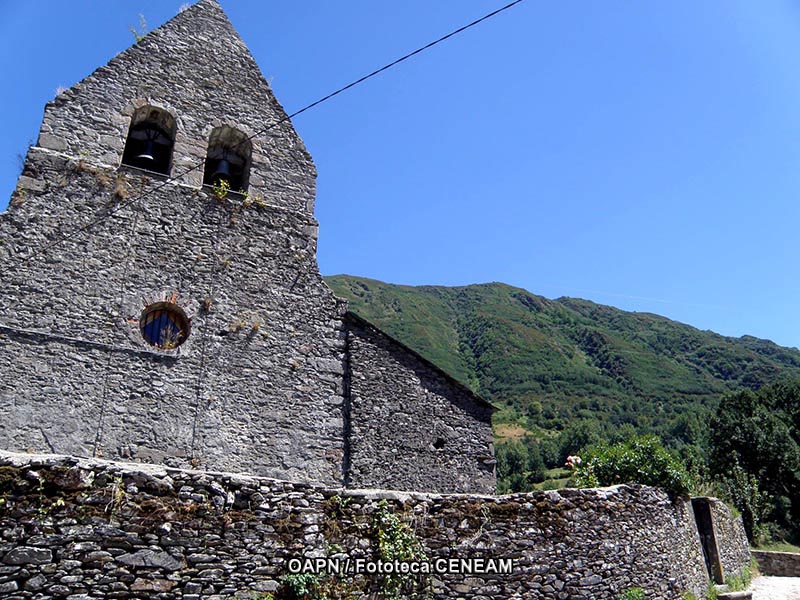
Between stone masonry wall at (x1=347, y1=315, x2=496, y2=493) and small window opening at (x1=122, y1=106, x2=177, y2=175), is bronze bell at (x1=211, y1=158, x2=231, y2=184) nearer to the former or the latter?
small window opening at (x1=122, y1=106, x2=177, y2=175)

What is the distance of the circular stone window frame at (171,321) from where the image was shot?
11.9 m

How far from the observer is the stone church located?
11.1m

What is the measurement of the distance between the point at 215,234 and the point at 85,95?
3.96 metres

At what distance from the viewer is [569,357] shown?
113938mm

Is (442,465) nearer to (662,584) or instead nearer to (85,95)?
(662,584)

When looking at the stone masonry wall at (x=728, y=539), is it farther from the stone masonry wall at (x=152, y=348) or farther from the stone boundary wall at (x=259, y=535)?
the stone masonry wall at (x=152, y=348)

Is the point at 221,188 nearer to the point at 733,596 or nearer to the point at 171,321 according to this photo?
the point at 171,321

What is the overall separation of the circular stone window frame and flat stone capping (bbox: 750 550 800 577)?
19.5 m

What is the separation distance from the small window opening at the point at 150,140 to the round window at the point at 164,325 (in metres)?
3.15

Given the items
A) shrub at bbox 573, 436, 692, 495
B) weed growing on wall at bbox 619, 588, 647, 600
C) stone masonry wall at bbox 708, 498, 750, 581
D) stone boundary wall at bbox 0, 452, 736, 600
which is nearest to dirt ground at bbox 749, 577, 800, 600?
stone masonry wall at bbox 708, 498, 750, 581

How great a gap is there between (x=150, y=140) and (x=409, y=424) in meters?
8.39

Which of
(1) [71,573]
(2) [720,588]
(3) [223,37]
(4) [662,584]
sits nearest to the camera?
(1) [71,573]

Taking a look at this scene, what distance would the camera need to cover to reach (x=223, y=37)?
50.9 ft

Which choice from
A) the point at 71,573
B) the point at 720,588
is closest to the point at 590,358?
the point at 720,588
